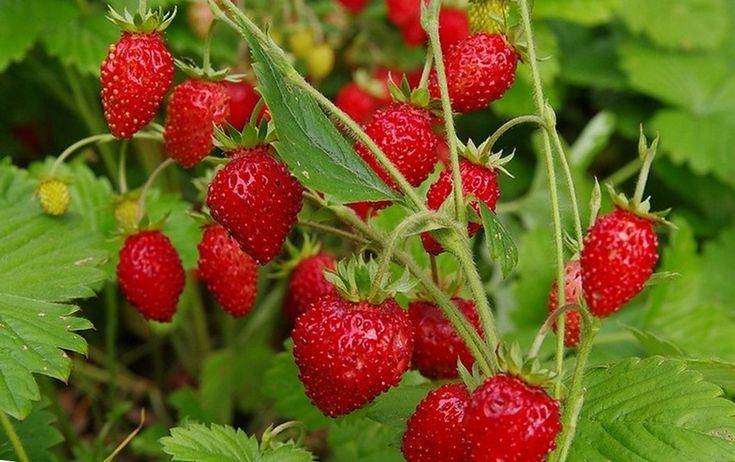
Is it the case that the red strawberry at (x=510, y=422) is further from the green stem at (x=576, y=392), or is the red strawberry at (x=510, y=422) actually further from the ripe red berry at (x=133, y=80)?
the ripe red berry at (x=133, y=80)

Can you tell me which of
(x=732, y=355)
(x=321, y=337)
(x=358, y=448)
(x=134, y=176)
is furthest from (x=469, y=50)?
(x=134, y=176)

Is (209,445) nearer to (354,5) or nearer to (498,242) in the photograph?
A: (498,242)

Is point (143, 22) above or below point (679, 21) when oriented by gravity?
above

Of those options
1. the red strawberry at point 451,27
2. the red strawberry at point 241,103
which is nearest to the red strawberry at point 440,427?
the red strawberry at point 241,103

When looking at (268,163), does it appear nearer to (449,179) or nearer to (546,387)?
(449,179)

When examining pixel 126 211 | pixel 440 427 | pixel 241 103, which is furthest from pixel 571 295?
pixel 241 103

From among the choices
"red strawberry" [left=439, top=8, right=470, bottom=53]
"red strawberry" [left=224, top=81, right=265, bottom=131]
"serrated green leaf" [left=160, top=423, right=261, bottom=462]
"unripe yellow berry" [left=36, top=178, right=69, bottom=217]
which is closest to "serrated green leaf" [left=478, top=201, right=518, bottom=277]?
"serrated green leaf" [left=160, top=423, right=261, bottom=462]
